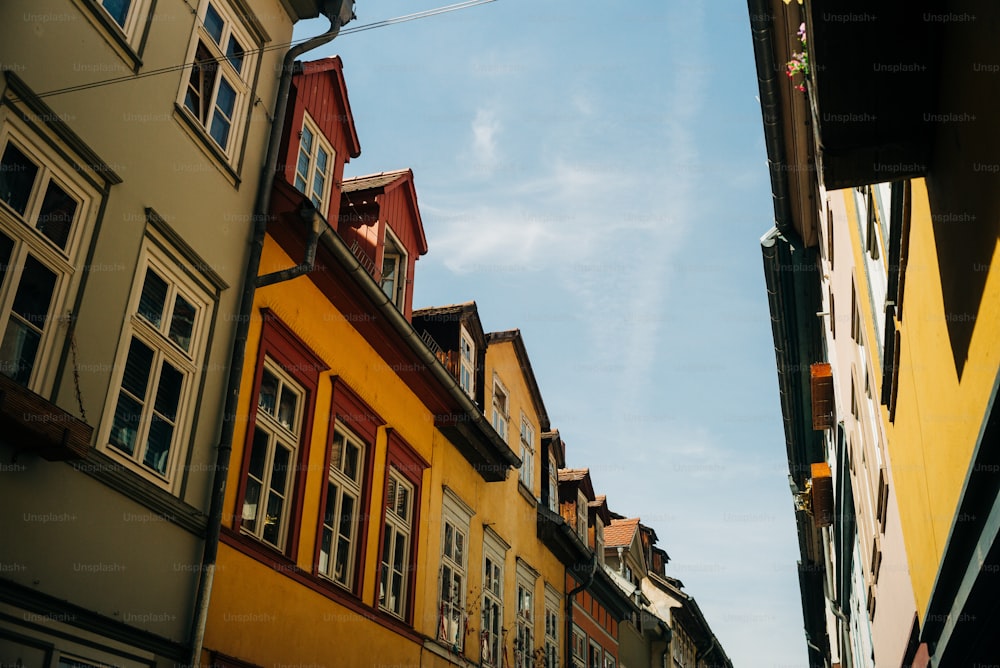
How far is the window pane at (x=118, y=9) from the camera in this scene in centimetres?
784

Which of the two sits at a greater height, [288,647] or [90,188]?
[90,188]

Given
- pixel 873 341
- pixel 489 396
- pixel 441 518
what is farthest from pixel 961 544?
pixel 489 396

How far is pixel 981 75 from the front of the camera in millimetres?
3787

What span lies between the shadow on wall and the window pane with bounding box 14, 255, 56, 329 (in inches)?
233

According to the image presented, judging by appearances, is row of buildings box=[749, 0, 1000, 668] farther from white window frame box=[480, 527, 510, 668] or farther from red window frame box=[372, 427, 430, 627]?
white window frame box=[480, 527, 510, 668]

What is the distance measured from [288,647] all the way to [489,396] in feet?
29.0

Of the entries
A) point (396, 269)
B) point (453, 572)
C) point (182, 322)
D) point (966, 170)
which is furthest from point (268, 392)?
point (966, 170)

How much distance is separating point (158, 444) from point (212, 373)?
1.03 metres

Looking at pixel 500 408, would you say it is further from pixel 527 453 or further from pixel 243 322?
pixel 243 322

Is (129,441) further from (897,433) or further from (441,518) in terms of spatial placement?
(441,518)

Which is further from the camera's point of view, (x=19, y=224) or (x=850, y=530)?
(x=850, y=530)

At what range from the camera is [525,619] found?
1816 centimetres

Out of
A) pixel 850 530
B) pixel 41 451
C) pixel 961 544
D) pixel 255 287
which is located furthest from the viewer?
pixel 850 530

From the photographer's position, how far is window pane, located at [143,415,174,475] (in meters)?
7.75
